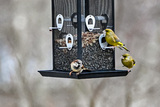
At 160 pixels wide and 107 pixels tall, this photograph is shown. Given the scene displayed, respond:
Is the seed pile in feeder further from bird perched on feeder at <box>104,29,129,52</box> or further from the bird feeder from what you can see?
bird perched on feeder at <box>104,29,129,52</box>

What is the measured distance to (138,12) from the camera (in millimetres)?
6809

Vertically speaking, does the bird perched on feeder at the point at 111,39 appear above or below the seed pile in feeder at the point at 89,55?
above

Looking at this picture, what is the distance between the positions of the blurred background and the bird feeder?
77.3 inches

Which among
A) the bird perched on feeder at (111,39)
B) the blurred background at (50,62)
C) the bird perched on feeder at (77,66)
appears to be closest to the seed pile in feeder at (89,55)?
the bird perched on feeder at (111,39)

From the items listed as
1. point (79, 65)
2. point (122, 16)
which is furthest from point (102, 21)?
point (122, 16)

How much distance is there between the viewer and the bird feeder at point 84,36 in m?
4.52

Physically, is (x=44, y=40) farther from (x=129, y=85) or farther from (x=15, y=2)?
(x=129, y=85)

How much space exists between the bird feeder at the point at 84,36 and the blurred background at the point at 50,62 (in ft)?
6.44

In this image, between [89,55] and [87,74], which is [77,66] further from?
[89,55]

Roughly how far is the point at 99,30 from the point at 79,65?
57 centimetres

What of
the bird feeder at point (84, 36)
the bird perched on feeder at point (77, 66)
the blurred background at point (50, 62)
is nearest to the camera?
the bird perched on feeder at point (77, 66)

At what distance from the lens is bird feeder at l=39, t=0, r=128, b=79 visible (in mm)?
4515

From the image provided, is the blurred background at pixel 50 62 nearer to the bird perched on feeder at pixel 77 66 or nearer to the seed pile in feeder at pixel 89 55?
the seed pile in feeder at pixel 89 55

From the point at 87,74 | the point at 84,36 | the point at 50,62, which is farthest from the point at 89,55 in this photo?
the point at 50,62
